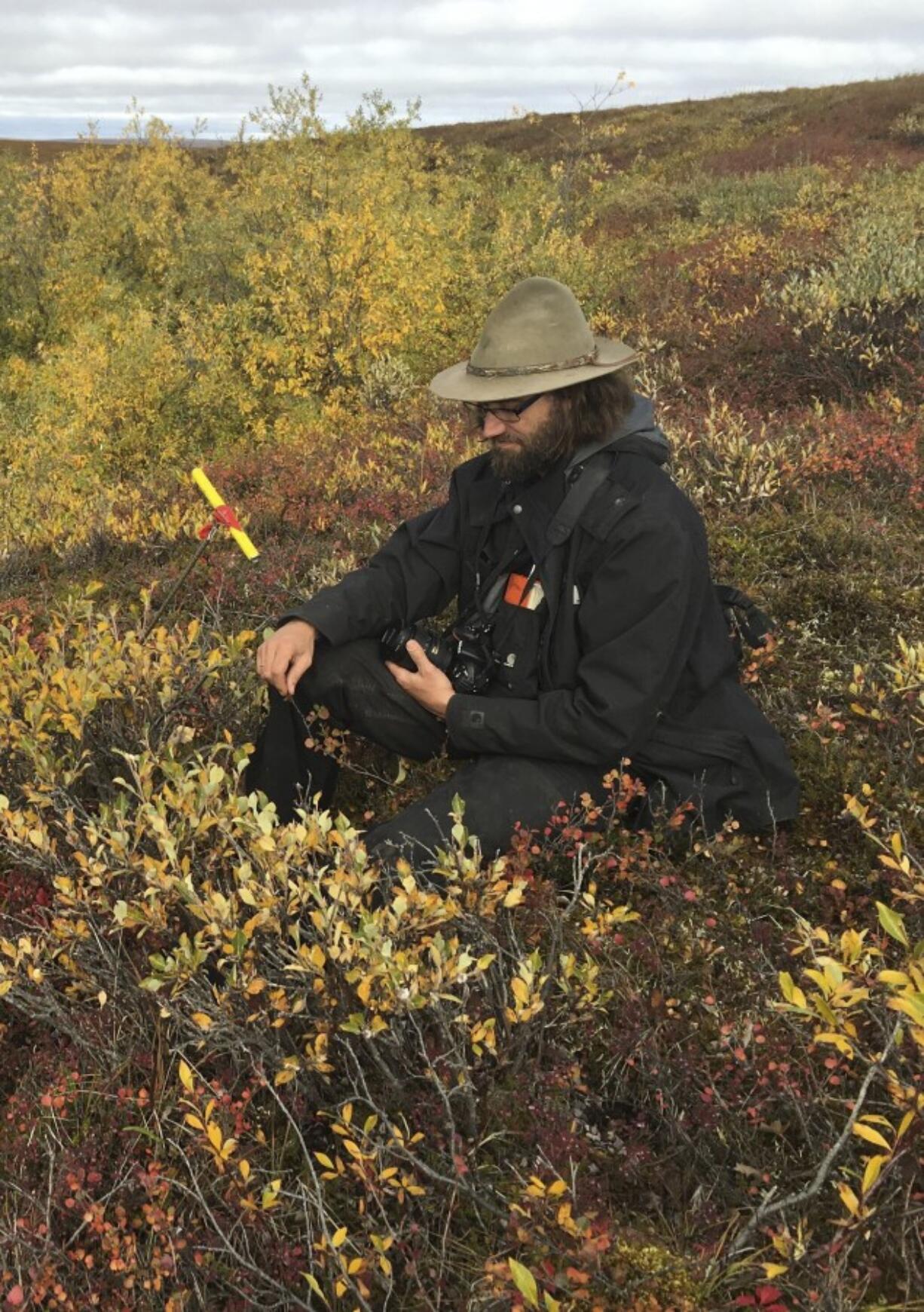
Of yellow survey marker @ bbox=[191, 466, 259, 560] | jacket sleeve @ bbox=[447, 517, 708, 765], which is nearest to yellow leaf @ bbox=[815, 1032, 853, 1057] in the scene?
jacket sleeve @ bbox=[447, 517, 708, 765]

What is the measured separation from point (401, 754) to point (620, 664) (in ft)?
4.16

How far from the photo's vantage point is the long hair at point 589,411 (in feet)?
10.6

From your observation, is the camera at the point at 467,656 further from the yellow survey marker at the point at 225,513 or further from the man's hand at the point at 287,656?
the yellow survey marker at the point at 225,513

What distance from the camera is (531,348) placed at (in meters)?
3.21

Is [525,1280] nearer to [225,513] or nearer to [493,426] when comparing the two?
[493,426]

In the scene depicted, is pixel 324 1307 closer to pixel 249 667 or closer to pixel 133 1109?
pixel 133 1109

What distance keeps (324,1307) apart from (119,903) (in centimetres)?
113

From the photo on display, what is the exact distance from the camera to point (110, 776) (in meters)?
3.74

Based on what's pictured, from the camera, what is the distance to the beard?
3250mm

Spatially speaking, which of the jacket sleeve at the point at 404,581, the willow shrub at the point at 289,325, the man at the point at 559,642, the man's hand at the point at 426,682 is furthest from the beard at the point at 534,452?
the willow shrub at the point at 289,325

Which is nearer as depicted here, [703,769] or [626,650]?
[626,650]

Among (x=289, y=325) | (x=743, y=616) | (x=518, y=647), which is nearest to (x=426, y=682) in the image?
(x=518, y=647)

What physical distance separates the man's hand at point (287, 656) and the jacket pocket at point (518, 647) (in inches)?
28.9

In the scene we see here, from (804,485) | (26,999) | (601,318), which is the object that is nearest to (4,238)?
(601,318)
